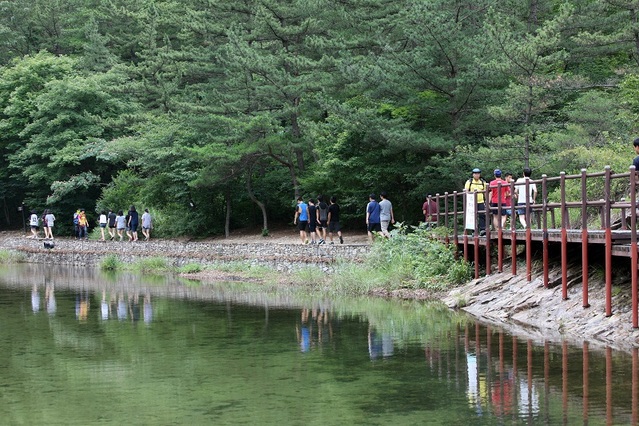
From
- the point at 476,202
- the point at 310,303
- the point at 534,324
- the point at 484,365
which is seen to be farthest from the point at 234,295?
the point at 484,365

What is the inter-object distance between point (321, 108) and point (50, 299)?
1413cm

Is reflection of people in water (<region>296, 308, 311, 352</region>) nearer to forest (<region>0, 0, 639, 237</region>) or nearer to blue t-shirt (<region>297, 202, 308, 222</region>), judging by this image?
forest (<region>0, 0, 639, 237</region>)

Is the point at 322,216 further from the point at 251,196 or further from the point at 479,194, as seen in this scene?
the point at 251,196

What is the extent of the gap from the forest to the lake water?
9.71 metres

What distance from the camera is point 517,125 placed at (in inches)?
1329

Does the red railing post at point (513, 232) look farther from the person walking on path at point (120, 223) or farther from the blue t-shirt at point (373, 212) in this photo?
the person walking on path at point (120, 223)

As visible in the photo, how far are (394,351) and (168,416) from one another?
18.0 feet

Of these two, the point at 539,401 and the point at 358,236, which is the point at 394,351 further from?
the point at 358,236

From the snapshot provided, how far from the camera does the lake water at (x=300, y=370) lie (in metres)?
11.5

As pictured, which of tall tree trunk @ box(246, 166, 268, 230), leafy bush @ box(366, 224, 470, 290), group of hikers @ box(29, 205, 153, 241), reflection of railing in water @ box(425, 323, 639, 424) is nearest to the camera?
reflection of railing in water @ box(425, 323, 639, 424)

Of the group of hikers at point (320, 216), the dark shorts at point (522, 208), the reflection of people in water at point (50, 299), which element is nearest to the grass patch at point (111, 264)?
the reflection of people in water at point (50, 299)

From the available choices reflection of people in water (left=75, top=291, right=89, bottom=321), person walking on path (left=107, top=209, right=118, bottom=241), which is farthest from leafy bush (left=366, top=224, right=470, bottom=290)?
person walking on path (left=107, top=209, right=118, bottom=241)

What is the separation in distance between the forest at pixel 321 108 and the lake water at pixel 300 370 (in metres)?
9.71

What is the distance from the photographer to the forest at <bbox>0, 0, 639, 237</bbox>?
30.2m
